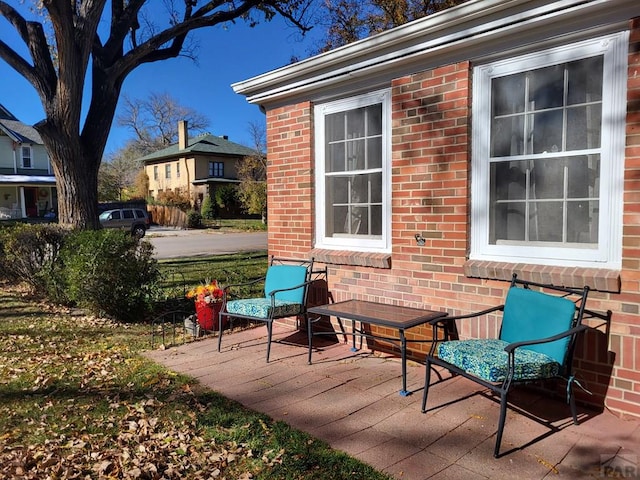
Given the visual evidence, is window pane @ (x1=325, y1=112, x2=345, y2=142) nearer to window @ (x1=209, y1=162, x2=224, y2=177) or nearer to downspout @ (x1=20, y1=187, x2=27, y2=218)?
downspout @ (x1=20, y1=187, x2=27, y2=218)

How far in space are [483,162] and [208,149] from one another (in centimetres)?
3884

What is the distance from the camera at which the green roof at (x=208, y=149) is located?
132 ft

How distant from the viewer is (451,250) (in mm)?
4145

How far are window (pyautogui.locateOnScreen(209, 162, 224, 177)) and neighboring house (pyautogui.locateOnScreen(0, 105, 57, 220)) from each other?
12192 mm

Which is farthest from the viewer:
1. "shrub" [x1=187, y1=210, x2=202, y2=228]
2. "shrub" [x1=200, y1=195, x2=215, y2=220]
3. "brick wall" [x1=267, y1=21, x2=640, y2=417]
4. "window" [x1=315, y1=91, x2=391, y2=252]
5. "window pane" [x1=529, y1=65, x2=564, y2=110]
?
"shrub" [x1=200, y1=195, x2=215, y2=220]

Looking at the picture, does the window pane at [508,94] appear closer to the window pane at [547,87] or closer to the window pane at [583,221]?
the window pane at [547,87]

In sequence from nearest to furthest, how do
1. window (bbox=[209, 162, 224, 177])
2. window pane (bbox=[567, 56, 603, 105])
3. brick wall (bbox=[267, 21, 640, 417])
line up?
brick wall (bbox=[267, 21, 640, 417]) → window pane (bbox=[567, 56, 603, 105]) → window (bbox=[209, 162, 224, 177])

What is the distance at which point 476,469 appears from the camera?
103 inches

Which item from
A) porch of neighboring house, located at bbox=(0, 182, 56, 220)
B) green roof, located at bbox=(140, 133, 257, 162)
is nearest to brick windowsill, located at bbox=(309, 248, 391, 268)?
porch of neighboring house, located at bbox=(0, 182, 56, 220)

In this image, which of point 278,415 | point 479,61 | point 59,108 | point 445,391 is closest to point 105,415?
point 278,415

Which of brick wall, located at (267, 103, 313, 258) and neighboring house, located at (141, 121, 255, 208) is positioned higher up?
neighboring house, located at (141, 121, 255, 208)

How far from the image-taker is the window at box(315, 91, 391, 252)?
188 inches

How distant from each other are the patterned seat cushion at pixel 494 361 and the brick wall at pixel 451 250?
566 mm

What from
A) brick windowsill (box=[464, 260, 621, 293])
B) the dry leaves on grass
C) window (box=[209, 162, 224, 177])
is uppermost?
window (box=[209, 162, 224, 177])
